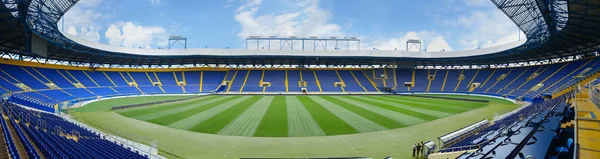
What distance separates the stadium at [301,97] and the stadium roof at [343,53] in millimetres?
175

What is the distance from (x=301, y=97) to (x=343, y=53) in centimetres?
1300

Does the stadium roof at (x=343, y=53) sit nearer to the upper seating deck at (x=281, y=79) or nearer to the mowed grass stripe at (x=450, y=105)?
the upper seating deck at (x=281, y=79)

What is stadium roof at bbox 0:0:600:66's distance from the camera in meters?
18.7

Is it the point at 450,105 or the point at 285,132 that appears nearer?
the point at 285,132

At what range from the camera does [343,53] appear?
5134 centimetres

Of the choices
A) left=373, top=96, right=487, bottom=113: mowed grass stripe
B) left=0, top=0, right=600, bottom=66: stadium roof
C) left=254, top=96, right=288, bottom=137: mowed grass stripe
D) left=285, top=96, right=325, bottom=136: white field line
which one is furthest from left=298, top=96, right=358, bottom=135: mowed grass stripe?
left=0, top=0, right=600, bottom=66: stadium roof

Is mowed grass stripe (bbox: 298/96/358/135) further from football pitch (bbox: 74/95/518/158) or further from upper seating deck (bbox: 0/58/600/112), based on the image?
upper seating deck (bbox: 0/58/600/112)

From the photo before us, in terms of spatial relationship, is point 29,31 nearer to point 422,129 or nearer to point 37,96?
point 37,96

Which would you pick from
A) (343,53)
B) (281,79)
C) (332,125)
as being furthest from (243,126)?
(281,79)

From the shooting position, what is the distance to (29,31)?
21531mm

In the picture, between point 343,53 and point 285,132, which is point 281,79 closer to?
point 343,53

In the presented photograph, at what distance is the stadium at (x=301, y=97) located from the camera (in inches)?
375

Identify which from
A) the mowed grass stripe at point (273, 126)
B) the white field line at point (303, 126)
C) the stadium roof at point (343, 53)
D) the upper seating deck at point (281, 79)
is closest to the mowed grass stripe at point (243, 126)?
the mowed grass stripe at point (273, 126)

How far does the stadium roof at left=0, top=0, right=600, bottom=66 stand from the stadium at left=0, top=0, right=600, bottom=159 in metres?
0.17
